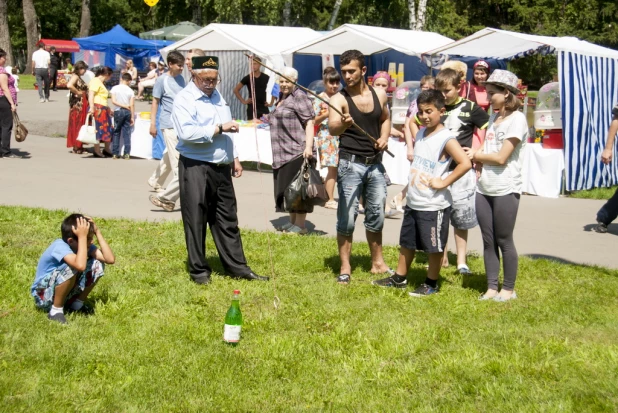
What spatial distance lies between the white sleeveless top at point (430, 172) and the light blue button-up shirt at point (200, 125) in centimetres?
161

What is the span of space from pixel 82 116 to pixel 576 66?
30.5 ft

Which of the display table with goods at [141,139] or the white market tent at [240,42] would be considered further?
the white market tent at [240,42]

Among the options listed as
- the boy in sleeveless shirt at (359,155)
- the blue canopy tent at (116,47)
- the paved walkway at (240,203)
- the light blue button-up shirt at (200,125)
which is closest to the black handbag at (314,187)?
the paved walkway at (240,203)

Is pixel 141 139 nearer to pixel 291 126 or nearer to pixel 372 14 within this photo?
pixel 291 126

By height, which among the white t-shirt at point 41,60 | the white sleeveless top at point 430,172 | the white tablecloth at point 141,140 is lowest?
the white tablecloth at point 141,140

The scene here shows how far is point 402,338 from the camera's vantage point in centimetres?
546

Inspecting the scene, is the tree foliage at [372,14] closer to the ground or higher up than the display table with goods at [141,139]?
higher up

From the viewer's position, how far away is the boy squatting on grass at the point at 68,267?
18.2ft

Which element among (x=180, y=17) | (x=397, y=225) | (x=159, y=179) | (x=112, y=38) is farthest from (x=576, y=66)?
(x=180, y=17)

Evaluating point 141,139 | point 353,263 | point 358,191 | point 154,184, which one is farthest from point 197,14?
point 358,191

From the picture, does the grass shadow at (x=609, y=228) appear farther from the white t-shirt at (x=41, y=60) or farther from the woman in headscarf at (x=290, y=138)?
the white t-shirt at (x=41, y=60)

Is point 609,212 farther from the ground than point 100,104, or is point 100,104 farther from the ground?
point 100,104

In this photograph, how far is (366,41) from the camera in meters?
17.8

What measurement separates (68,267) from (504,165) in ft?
11.1
